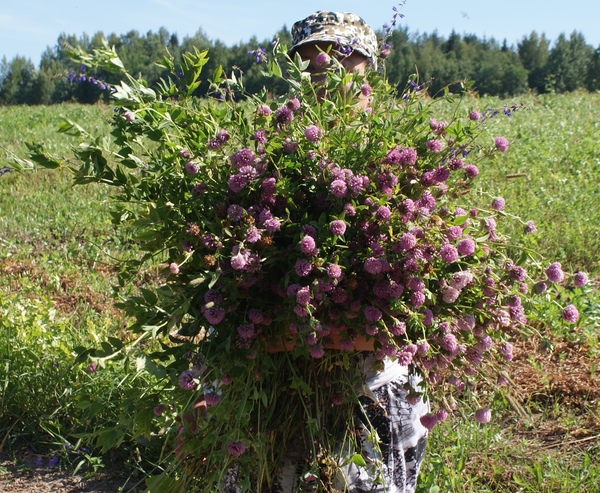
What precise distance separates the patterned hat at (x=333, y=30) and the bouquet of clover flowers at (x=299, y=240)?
538mm

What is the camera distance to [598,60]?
5803cm

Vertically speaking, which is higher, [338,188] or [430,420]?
[338,188]

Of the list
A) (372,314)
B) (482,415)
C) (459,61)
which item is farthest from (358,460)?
(459,61)

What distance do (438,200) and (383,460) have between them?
0.72m

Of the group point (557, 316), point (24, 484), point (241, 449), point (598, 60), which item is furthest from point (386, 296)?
point (598, 60)

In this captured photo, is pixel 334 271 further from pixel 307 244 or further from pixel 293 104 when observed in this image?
pixel 293 104

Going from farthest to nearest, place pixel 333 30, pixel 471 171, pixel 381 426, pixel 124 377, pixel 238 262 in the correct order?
pixel 333 30
pixel 124 377
pixel 381 426
pixel 471 171
pixel 238 262

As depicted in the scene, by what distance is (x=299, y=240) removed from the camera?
146cm

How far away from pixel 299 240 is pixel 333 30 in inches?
42.2

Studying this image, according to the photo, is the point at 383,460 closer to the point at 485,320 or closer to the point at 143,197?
the point at 485,320

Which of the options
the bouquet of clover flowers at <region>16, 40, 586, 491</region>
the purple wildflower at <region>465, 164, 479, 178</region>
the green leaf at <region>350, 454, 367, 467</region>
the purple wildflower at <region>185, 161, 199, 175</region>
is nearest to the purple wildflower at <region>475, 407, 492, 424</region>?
the bouquet of clover flowers at <region>16, 40, 586, 491</region>

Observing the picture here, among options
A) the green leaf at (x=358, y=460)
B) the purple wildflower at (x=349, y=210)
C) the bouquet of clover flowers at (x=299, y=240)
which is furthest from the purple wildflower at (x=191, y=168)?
the green leaf at (x=358, y=460)

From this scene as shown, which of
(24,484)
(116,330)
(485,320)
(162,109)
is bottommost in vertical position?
(24,484)

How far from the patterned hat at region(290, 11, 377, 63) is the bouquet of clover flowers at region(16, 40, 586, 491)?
1.76 ft
